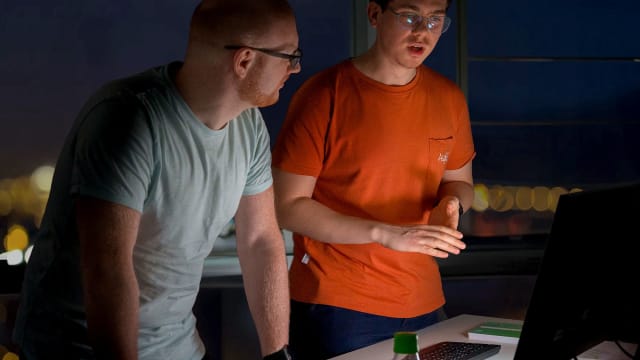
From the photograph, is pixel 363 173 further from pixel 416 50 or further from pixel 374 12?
pixel 374 12

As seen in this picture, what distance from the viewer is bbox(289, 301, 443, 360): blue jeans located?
2.29 meters

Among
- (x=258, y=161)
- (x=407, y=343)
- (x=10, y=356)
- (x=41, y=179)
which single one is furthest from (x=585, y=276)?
(x=41, y=179)

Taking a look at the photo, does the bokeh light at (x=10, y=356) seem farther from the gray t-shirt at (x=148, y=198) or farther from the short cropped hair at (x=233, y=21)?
the short cropped hair at (x=233, y=21)

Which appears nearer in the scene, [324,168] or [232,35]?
[232,35]

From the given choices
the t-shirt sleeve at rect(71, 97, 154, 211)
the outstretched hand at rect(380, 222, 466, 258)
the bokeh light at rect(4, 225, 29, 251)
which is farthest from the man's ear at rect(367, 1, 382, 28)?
the bokeh light at rect(4, 225, 29, 251)

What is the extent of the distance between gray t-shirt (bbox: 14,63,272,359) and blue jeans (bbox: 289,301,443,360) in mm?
499

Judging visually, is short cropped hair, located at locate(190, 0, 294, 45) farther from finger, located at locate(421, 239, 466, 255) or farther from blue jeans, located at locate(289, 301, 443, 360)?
blue jeans, located at locate(289, 301, 443, 360)

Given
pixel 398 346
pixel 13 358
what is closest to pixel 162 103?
pixel 398 346

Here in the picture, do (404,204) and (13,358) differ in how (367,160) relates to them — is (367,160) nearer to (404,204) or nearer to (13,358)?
(404,204)

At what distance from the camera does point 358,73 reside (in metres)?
2.42

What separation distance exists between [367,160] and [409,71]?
0.98 feet

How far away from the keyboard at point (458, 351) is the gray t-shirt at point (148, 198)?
0.55 meters

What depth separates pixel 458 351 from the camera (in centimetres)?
204

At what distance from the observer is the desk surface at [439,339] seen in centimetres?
207
